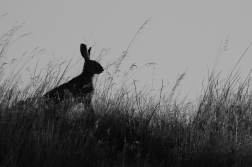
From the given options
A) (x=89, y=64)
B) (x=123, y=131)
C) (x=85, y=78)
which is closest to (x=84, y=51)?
(x=89, y=64)

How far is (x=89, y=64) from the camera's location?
649 centimetres

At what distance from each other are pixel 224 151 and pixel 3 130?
7.07 feet

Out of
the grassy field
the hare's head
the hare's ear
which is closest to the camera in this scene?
the grassy field

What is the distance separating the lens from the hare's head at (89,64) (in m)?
6.40

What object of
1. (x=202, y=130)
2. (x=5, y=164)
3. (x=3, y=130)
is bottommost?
(x=5, y=164)

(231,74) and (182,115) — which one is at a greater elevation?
(231,74)

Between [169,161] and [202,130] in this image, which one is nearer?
[169,161]

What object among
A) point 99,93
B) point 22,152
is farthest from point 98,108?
point 22,152

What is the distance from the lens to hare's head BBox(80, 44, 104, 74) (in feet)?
A: 21.0

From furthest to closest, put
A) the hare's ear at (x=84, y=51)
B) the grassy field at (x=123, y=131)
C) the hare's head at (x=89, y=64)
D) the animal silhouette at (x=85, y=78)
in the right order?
the hare's ear at (x=84, y=51), the hare's head at (x=89, y=64), the animal silhouette at (x=85, y=78), the grassy field at (x=123, y=131)

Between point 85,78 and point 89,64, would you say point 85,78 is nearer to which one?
point 85,78

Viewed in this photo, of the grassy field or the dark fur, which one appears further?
the dark fur

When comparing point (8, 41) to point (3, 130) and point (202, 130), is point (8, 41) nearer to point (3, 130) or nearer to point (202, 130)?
point (3, 130)

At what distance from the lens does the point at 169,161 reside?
13.9ft
